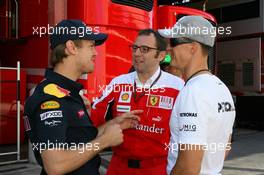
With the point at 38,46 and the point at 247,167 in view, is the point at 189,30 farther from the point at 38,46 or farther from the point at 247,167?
the point at 247,167

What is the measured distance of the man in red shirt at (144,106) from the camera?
2.75 metres

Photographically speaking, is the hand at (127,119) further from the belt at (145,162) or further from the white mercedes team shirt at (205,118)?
the white mercedes team shirt at (205,118)

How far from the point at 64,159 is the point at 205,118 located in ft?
2.17

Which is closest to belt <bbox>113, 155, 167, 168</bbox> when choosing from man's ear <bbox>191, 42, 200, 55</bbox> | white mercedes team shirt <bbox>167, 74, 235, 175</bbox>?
white mercedes team shirt <bbox>167, 74, 235, 175</bbox>

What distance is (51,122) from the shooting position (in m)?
1.72

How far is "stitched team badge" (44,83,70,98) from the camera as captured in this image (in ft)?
5.99

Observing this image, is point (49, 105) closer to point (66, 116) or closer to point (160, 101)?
point (66, 116)

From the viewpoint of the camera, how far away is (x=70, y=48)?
1.97 metres

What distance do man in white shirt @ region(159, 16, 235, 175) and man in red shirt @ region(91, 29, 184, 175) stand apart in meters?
0.66

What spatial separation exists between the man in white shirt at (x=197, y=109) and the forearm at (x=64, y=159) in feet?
1.41

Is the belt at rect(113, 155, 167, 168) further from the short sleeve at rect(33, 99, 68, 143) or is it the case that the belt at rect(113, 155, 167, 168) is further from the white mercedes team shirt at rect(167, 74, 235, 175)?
the short sleeve at rect(33, 99, 68, 143)

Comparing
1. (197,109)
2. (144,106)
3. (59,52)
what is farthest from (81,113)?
(144,106)

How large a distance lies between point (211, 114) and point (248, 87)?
389 inches

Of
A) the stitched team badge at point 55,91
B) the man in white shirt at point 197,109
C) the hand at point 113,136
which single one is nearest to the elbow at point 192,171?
the man in white shirt at point 197,109
